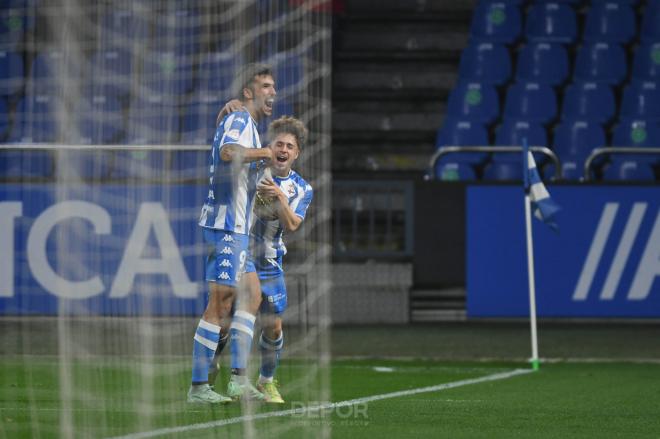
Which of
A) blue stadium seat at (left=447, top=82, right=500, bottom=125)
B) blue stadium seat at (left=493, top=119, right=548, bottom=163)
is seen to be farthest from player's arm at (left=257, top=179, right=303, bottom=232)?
blue stadium seat at (left=447, top=82, right=500, bottom=125)

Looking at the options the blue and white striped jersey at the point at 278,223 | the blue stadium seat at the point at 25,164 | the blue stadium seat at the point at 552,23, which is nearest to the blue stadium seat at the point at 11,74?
the blue stadium seat at the point at 25,164

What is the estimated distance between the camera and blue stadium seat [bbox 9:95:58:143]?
1485 cm

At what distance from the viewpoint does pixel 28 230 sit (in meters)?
13.2

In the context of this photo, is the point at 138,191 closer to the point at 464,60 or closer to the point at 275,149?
the point at 275,149

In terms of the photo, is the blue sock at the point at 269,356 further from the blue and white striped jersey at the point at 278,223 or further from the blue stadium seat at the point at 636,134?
the blue stadium seat at the point at 636,134

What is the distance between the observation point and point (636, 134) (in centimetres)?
1720

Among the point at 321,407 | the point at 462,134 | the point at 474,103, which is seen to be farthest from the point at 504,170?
the point at 321,407

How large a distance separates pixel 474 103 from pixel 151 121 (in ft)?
16.1

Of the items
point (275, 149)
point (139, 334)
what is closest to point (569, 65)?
point (139, 334)

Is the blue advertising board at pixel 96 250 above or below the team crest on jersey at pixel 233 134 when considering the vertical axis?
below

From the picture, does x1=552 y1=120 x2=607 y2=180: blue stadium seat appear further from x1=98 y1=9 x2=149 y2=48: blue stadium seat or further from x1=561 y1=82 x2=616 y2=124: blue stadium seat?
x1=98 y1=9 x2=149 y2=48: blue stadium seat

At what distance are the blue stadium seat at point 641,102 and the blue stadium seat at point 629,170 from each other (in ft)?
4.53

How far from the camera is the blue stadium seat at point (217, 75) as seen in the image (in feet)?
46.7

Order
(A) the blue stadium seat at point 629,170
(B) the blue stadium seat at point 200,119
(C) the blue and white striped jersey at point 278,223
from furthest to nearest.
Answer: (A) the blue stadium seat at point 629,170, (B) the blue stadium seat at point 200,119, (C) the blue and white striped jersey at point 278,223
